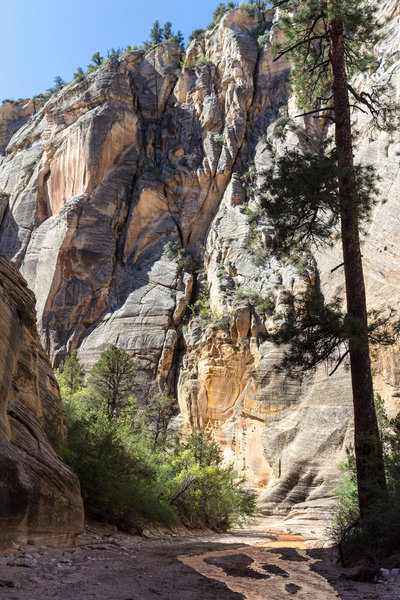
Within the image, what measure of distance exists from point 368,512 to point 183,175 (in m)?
40.4

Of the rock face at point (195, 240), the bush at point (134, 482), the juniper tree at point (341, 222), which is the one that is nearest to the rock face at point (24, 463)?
the bush at point (134, 482)

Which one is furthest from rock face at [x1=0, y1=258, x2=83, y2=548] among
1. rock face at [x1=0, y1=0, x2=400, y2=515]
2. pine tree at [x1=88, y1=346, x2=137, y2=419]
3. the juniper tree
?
rock face at [x1=0, y1=0, x2=400, y2=515]

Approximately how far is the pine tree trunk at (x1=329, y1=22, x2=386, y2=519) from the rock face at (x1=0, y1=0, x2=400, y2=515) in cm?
1549

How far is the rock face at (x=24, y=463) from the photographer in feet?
22.8

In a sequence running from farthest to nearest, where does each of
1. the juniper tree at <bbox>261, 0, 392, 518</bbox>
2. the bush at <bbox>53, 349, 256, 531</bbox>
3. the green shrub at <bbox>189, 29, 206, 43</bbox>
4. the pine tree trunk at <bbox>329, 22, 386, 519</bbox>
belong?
the green shrub at <bbox>189, 29, 206, 43</bbox> → the bush at <bbox>53, 349, 256, 531</bbox> → the juniper tree at <bbox>261, 0, 392, 518</bbox> → the pine tree trunk at <bbox>329, 22, 386, 519</bbox>

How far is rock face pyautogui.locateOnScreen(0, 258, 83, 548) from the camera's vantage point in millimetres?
6938

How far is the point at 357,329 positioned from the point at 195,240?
34876 millimetres

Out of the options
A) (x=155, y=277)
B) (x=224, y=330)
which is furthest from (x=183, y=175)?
(x=224, y=330)

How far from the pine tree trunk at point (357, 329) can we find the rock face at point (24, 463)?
17.3ft

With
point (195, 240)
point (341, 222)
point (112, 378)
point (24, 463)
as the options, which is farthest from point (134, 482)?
point (195, 240)

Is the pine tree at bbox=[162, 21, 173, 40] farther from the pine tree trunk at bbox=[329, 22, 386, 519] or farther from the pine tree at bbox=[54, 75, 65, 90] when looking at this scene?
the pine tree trunk at bbox=[329, 22, 386, 519]

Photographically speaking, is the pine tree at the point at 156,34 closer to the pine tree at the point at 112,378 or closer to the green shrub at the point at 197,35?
the green shrub at the point at 197,35

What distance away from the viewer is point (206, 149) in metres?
45.0

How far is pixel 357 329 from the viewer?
9.06 m
